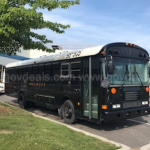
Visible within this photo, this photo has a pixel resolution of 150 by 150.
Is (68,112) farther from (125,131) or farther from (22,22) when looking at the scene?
(22,22)

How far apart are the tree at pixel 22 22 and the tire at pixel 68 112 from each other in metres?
2.89

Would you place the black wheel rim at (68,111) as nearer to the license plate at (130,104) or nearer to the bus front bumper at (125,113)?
the bus front bumper at (125,113)

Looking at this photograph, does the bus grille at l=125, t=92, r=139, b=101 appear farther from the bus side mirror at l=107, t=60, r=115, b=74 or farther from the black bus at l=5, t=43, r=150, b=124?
the bus side mirror at l=107, t=60, r=115, b=74

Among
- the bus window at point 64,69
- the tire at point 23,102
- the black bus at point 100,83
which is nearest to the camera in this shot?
the black bus at point 100,83

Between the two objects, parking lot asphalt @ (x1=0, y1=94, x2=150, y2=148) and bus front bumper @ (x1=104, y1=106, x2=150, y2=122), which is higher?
bus front bumper @ (x1=104, y1=106, x2=150, y2=122)

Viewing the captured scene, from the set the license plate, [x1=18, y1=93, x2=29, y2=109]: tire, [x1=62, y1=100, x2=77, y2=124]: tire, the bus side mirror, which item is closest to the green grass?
[x1=62, y1=100, x2=77, y2=124]: tire

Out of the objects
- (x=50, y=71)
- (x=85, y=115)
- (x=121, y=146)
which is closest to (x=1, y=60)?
(x=50, y=71)

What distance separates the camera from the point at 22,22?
700cm

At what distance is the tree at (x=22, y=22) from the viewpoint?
6551 mm

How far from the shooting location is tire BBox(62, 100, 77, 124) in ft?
24.7

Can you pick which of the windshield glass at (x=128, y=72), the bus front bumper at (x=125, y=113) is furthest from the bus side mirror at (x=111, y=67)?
the bus front bumper at (x=125, y=113)

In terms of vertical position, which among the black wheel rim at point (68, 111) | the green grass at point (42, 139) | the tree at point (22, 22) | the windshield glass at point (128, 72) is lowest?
the green grass at point (42, 139)

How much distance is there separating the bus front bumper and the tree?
4066 millimetres

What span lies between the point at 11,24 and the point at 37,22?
3.01 feet
